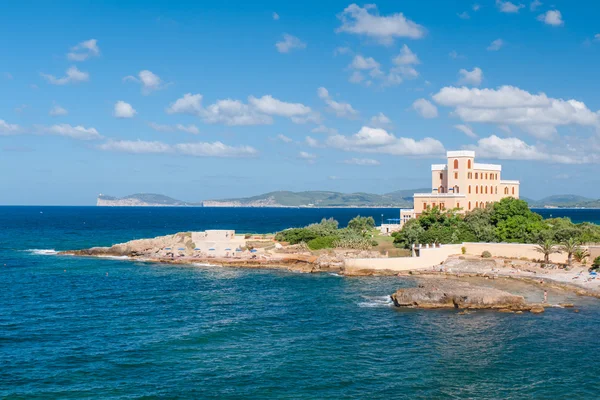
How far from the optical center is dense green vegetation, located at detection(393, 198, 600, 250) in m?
67.8

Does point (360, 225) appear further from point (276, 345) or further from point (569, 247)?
point (276, 345)

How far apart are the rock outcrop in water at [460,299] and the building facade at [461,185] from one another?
3779 centimetres

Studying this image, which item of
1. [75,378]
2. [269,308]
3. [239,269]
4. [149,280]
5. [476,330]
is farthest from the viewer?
[239,269]

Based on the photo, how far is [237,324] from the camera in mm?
41125

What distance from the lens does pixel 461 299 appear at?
46.4 m

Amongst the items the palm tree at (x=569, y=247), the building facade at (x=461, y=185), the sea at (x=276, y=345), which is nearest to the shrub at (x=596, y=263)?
the palm tree at (x=569, y=247)

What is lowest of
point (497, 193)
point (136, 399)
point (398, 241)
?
point (136, 399)

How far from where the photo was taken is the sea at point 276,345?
28.7 meters

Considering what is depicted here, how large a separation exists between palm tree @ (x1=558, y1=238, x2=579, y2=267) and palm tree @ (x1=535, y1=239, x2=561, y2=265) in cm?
68

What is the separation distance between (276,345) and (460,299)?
17.9 m

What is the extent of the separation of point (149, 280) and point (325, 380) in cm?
3476

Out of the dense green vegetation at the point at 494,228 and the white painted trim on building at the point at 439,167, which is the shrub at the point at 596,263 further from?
the white painted trim on building at the point at 439,167

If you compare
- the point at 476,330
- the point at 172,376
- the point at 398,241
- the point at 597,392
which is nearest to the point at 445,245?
the point at 398,241

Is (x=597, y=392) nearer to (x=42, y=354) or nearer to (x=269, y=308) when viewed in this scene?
(x=269, y=308)
